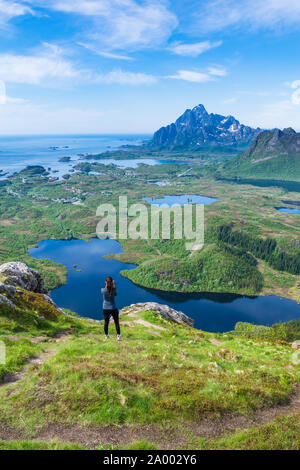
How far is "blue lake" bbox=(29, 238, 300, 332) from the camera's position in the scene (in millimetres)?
105688

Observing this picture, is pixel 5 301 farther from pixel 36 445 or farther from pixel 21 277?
pixel 36 445

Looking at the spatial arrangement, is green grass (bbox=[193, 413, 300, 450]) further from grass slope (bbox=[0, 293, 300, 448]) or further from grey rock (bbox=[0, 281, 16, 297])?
grey rock (bbox=[0, 281, 16, 297])

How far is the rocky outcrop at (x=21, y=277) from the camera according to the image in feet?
114

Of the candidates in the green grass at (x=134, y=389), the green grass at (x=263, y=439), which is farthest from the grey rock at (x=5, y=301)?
the green grass at (x=263, y=439)

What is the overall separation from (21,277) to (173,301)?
91.7m

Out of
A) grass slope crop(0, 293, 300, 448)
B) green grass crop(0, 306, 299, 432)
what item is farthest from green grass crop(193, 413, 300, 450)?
green grass crop(0, 306, 299, 432)

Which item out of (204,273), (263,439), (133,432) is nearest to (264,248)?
(204,273)

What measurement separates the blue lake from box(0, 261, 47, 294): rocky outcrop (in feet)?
217

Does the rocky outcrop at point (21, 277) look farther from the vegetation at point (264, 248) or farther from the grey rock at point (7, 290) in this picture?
the vegetation at point (264, 248)

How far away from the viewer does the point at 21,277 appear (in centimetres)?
3669

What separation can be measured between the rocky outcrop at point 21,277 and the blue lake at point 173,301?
66.2 meters
